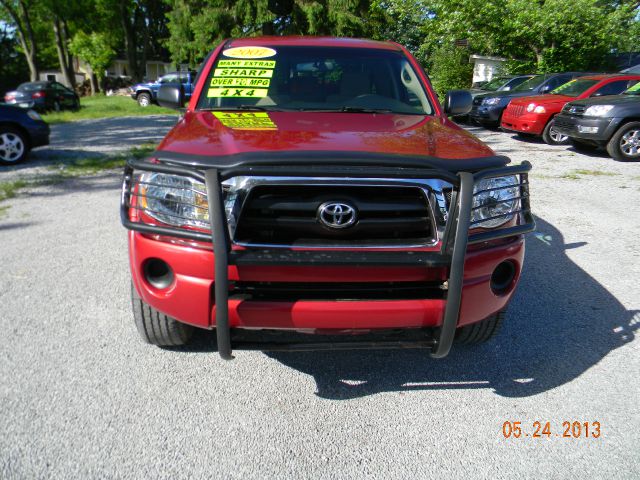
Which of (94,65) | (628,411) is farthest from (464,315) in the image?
(94,65)

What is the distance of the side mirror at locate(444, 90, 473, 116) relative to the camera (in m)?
3.85

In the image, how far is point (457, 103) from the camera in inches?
151

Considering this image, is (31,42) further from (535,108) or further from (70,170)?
(535,108)

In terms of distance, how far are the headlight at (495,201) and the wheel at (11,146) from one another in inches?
A: 349

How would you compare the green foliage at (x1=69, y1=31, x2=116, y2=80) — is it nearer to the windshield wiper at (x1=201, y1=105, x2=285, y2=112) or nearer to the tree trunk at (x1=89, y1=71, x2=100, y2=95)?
the tree trunk at (x1=89, y1=71, x2=100, y2=95)

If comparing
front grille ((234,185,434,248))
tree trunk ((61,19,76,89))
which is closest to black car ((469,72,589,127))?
front grille ((234,185,434,248))

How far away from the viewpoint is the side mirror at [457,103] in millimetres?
3846

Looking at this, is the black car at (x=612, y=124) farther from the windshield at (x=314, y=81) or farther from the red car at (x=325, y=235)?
the red car at (x=325, y=235)

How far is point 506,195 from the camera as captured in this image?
2307 mm

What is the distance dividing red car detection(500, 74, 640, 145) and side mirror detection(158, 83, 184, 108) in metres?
9.46

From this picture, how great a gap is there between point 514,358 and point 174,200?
212cm

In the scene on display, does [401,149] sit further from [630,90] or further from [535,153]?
[630,90]

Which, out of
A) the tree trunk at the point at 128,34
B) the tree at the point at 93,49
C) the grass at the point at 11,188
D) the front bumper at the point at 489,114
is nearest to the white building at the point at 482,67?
the front bumper at the point at 489,114

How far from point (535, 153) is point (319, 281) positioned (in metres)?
9.73
